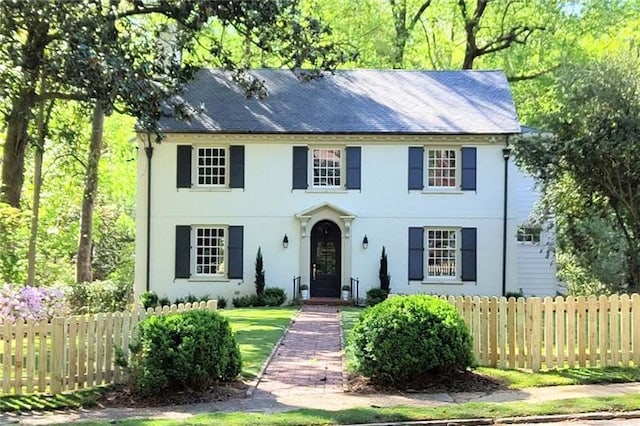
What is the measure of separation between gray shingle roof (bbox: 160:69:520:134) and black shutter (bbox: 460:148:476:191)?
2.31 ft

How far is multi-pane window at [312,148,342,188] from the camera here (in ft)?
74.8

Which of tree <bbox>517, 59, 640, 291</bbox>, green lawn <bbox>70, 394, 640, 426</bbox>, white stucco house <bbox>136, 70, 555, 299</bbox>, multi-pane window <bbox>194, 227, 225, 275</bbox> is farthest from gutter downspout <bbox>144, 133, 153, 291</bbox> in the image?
green lawn <bbox>70, 394, 640, 426</bbox>

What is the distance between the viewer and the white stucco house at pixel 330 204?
73.1ft

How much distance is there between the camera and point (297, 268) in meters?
22.6

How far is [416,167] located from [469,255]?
11.2 feet

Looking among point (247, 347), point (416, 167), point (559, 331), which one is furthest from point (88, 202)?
point (559, 331)

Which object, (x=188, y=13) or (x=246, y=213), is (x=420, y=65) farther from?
(x=188, y=13)

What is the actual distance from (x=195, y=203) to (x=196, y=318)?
46.0 ft

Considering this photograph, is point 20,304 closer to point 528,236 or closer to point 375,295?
point 375,295

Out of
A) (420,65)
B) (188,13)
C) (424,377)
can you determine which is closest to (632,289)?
(424,377)

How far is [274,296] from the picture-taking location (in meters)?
21.9

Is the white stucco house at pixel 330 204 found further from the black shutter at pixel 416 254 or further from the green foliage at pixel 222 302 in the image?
the green foliage at pixel 222 302

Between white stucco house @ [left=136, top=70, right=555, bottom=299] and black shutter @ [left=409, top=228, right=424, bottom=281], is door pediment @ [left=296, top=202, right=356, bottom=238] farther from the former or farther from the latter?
black shutter @ [left=409, top=228, right=424, bottom=281]

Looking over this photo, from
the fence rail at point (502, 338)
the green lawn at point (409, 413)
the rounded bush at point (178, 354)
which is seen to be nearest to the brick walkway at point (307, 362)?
the rounded bush at point (178, 354)
